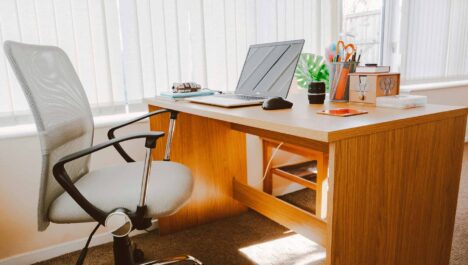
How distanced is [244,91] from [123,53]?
0.70 m

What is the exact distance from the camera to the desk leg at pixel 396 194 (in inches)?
37.3

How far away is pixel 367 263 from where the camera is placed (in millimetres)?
1054

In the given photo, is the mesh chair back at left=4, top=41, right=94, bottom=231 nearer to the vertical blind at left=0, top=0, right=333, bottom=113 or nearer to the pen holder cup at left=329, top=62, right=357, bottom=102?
the vertical blind at left=0, top=0, right=333, bottom=113

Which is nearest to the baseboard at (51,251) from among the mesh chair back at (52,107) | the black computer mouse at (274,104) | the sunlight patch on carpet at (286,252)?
the mesh chair back at (52,107)

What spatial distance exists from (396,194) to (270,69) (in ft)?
2.62

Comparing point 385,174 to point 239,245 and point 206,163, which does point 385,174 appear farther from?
point 206,163

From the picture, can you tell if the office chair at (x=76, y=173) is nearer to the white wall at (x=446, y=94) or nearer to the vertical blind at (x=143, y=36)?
the vertical blind at (x=143, y=36)

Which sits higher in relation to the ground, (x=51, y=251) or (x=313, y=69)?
(x=313, y=69)

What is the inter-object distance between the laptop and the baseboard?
3.18 ft

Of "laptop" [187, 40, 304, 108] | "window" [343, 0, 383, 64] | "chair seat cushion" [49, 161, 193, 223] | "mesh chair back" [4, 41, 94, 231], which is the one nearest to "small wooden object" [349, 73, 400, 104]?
"laptop" [187, 40, 304, 108]

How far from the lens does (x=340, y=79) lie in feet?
4.88

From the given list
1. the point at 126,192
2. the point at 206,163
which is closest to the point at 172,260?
the point at 126,192

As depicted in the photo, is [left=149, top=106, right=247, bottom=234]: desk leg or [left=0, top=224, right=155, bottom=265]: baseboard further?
[left=149, top=106, right=247, bottom=234]: desk leg

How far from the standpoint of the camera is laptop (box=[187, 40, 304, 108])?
1478 millimetres
